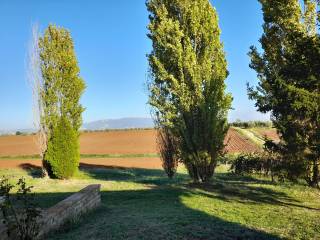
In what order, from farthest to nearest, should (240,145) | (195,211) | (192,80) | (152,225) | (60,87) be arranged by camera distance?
1. (240,145)
2. (60,87)
3. (192,80)
4. (195,211)
5. (152,225)

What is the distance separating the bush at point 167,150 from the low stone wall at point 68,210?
8.12 metres

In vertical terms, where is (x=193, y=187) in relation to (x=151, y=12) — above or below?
below

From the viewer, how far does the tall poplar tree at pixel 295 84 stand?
11680mm

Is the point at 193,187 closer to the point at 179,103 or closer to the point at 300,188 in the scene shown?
the point at 179,103

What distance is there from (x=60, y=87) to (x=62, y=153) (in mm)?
4167

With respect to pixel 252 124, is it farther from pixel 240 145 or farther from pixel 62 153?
pixel 62 153

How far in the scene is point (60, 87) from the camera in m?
23.4

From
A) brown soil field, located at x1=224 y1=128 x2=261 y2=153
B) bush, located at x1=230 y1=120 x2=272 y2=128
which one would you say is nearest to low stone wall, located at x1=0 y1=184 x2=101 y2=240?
brown soil field, located at x1=224 y1=128 x2=261 y2=153

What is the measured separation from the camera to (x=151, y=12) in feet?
62.5

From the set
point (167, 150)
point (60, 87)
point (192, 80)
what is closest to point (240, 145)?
point (167, 150)

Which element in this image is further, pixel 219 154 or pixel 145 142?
pixel 145 142

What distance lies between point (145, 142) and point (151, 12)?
33096 mm

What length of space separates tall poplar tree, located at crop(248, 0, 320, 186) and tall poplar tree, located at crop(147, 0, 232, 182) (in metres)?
1.90

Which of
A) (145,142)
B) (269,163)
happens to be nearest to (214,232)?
(269,163)
